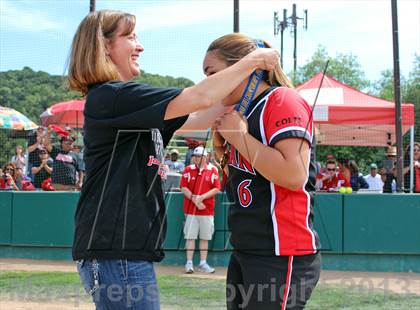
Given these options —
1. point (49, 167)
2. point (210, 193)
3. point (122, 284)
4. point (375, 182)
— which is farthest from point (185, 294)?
point (375, 182)

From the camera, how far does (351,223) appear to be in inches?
351

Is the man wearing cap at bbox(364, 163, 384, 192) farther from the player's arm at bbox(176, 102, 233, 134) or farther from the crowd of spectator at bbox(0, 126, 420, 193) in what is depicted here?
the player's arm at bbox(176, 102, 233, 134)

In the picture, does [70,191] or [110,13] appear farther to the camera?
[70,191]

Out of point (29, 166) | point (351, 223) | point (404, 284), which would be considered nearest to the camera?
point (404, 284)

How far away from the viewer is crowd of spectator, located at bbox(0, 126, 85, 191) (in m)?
9.74

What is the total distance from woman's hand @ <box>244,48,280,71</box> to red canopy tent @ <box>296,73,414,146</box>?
8.60m

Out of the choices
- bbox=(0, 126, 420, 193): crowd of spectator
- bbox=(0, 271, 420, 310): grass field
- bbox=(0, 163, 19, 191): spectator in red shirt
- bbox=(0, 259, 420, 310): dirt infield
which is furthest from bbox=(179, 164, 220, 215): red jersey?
bbox=(0, 163, 19, 191): spectator in red shirt

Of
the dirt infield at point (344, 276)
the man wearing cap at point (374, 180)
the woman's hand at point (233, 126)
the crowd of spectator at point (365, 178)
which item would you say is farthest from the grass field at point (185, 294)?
the man wearing cap at point (374, 180)

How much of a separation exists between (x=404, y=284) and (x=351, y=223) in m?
1.35

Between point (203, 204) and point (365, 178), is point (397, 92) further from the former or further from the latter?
point (203, 204)

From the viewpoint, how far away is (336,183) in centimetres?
1045

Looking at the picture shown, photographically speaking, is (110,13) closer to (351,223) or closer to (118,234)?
(118,234)

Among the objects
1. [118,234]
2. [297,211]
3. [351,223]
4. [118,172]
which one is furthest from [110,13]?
[351,223]

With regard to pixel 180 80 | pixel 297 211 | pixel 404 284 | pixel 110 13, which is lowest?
pixel 404 284
